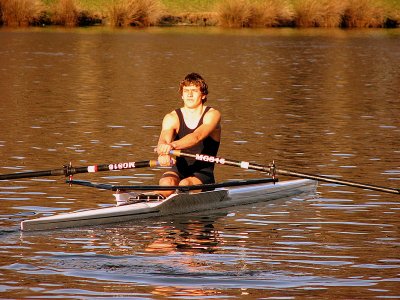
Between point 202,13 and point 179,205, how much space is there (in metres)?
55.9

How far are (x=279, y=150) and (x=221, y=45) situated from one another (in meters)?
31.9

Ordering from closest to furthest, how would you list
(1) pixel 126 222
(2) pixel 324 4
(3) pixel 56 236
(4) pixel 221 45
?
(3) pixel 56 236
(1) pixel 126 222
(4) pixel 221 45
(2) pixel 324 4

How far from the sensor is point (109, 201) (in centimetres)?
1614

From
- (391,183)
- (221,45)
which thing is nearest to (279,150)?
(391,183)

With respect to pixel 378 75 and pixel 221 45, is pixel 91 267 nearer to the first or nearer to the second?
pixel 378 75

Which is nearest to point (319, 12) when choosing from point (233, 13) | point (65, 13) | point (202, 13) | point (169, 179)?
point (233, 13)

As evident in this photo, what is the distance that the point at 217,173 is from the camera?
18.9 meters

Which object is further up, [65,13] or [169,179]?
[65,13]

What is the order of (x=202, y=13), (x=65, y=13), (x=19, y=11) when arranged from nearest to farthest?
(x=19, y=11), (x=65, y=13), (x=202, y=13)

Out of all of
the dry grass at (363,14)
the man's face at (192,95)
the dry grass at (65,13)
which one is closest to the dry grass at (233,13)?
the dry grass at (363,14)

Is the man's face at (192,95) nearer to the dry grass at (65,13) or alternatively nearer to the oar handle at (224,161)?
the oar handle at (224,161)

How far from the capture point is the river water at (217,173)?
37.9 feet

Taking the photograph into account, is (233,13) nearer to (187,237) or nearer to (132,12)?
(132,12)

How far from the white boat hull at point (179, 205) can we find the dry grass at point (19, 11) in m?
46.8
